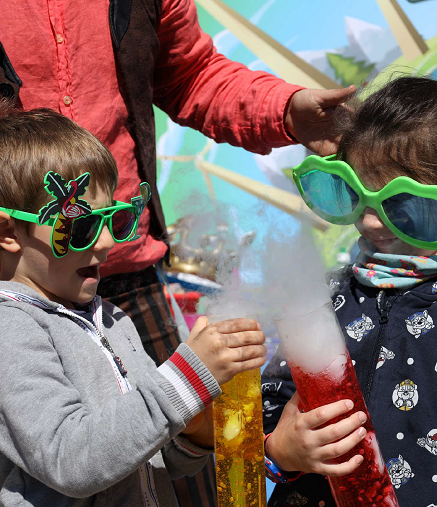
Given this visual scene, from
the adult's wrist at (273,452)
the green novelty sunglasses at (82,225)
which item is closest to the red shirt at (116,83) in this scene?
the green novelty sunglasses at (82,225)

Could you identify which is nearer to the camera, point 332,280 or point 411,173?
point 411,173

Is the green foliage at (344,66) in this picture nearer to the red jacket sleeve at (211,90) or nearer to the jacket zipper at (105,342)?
the red jacket sleeve at (211,90)

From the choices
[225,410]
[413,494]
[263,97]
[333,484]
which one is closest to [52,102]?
[263,97]

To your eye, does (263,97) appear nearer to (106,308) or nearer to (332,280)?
(332,280)

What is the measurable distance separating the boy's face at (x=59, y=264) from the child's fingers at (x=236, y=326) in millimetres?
373

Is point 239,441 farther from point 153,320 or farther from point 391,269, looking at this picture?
point 153,320

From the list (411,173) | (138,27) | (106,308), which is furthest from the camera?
(138,27)

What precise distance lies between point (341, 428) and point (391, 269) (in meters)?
0.45

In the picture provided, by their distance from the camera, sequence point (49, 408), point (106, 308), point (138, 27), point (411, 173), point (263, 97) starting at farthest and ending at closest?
point (263, 97) < point (138, 27) < point (106, 308) < point (411, 173) < point (49, 408)

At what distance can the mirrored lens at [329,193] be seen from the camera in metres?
1.40

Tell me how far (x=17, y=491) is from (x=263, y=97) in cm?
131

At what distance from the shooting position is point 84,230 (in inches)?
50.4

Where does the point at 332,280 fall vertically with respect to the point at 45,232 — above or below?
below

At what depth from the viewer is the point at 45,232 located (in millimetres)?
1286
